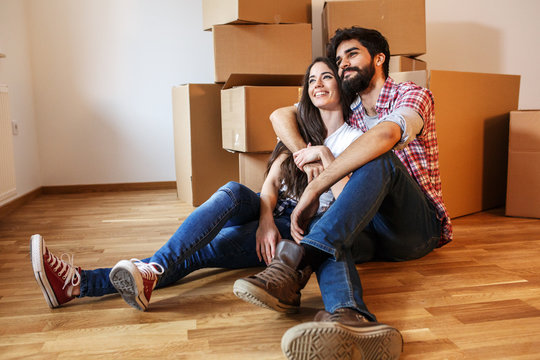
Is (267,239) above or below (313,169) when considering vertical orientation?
below

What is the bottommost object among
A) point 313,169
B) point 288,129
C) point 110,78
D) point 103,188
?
point 103,188

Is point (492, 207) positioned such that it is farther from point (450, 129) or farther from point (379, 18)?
point (379, 18)

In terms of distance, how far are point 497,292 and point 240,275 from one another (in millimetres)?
724

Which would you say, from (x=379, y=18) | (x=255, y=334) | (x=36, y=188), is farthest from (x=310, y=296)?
(x=36, y=188)

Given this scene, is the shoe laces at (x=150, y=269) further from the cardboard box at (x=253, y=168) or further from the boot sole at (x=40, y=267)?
the cardboard box at (x=253, y=168)

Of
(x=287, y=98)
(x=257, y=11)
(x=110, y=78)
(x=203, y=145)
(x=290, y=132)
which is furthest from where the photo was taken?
(x=110, y=78)

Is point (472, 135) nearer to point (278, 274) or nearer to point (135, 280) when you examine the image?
point (278, 274)

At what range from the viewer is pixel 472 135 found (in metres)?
2.13

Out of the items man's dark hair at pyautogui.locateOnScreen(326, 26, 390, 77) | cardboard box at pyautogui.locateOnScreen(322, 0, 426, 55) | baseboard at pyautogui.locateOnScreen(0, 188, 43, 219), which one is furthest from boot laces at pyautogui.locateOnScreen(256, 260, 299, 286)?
baseboard at pyautogui.locateOnScreen(0, 188, 43, 219)

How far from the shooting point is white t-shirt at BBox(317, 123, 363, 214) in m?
1.39

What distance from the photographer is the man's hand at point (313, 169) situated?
135cm

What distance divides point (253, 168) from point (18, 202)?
1348 millimetres

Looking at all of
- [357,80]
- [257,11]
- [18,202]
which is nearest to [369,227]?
[357,80]

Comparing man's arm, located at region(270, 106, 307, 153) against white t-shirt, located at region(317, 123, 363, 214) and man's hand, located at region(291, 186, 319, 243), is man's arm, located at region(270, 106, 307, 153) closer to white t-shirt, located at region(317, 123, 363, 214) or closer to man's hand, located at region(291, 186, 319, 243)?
white t-shirt, located at region(317, 123, 363, 214)
